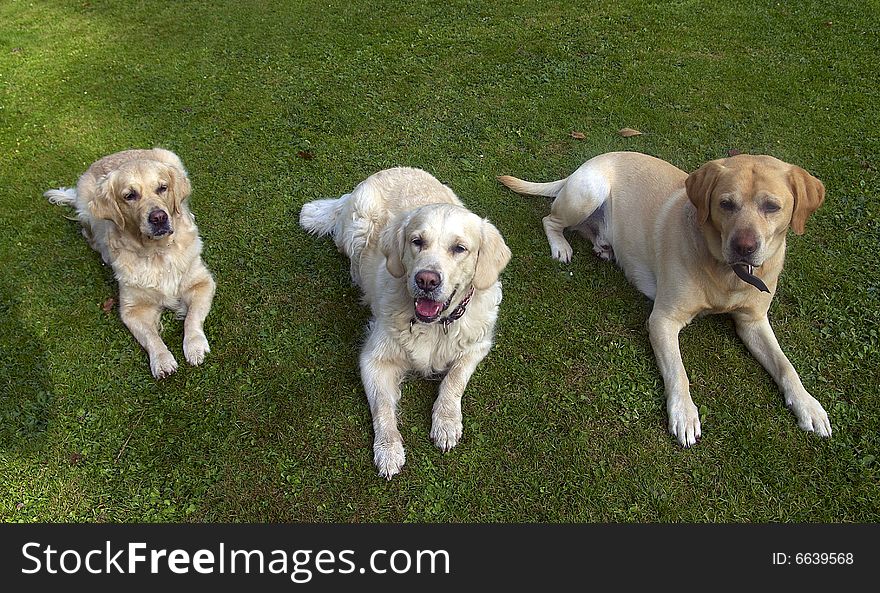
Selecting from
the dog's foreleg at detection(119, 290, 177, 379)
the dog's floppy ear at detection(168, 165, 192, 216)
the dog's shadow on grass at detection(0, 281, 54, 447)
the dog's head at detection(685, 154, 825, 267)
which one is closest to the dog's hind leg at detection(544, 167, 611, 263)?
the dog's head at detection(685, 154, 825, 267)

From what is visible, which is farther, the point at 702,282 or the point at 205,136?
the point at 205,136

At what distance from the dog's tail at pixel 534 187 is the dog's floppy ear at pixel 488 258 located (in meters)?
1.66

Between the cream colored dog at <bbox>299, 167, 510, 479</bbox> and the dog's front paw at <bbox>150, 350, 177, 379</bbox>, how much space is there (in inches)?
46.3

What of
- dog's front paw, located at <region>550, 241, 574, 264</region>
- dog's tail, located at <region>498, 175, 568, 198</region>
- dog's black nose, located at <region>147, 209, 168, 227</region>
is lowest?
dog's front paw, located at <region>550, 241, 574, 264</region>

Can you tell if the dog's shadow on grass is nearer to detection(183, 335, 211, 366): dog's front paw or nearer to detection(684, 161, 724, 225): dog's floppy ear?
detection(183, 335, 211, 366): dog's front paw

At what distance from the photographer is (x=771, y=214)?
9.47 ft

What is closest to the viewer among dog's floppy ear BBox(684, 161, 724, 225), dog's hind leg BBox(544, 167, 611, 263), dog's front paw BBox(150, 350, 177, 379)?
dog's floppy ear BBox(684, 161, 724, 225)

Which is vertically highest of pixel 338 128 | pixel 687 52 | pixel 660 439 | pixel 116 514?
pixel 687 52

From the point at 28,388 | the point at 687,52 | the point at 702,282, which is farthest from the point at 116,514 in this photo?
the point at 687,52

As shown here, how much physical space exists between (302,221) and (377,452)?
2.19 m

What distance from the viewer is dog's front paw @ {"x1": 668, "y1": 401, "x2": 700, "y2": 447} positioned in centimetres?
301

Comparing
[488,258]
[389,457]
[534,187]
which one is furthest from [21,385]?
[534,187]

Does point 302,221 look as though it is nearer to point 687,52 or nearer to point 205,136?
point 205,136

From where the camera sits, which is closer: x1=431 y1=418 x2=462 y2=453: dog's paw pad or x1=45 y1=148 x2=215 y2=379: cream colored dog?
x1=431 y1=418 x2=462 y2=453: dog's paw pad
